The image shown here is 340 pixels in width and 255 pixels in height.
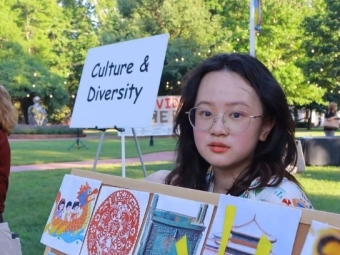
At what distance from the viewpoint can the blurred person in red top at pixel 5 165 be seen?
3.17 metres

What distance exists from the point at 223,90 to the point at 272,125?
0.21 metres

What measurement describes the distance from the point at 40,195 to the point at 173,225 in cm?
710

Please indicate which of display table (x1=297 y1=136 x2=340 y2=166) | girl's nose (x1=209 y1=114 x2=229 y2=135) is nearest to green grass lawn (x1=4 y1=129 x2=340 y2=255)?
display table (x1=297 y1=136 x2=340 y2=166)

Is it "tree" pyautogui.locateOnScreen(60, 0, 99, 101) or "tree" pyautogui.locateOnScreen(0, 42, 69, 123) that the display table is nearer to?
"tree" pyautogui.locateOnScreen(0, 42, 69, 123)

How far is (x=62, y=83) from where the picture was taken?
39906 millimetres

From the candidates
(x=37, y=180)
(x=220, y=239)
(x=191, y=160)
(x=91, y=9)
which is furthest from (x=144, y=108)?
(x=91, y=9)

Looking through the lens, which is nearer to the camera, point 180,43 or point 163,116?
point 163,116

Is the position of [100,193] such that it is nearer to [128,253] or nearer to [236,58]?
[128,253]

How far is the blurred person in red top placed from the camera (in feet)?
10.4

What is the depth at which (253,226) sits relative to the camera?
116 centimetres

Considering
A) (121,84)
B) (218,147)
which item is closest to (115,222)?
(218,147)

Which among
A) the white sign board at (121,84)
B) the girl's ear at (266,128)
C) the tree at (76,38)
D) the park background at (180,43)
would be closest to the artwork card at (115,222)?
the girl's ear at (266,128)

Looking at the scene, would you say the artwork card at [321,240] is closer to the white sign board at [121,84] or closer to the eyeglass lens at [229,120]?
the eyeglass lens at [229,120]

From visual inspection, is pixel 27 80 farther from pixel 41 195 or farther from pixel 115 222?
pixel 115 222
